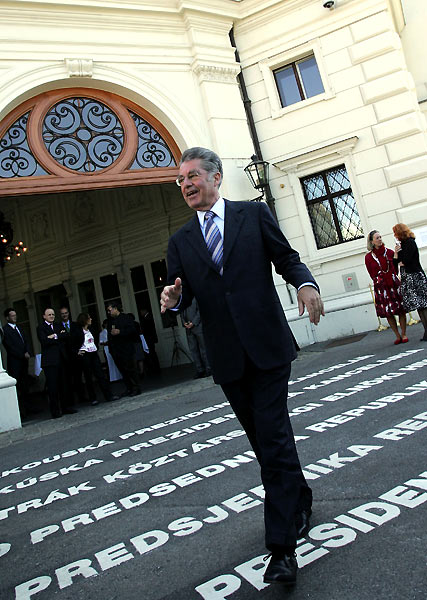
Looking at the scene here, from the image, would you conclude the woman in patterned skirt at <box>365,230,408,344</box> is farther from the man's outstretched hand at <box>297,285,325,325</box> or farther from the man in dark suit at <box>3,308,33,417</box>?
the man in dark suit at <box>3,308,33,417</box>

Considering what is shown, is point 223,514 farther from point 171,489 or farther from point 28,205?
point 28,205

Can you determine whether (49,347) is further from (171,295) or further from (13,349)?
(171,295)

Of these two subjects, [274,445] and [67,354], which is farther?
[67,354]

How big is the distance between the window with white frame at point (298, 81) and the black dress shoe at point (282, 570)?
1109 cm

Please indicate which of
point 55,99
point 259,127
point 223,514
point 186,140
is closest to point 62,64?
point 55,99

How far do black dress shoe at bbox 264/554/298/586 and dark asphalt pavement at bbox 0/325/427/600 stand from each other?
66 mm

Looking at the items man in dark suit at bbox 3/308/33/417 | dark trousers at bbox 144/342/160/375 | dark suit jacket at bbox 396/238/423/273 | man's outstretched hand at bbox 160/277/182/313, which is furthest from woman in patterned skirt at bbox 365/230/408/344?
dark trousers at bbox 144/342/160/375

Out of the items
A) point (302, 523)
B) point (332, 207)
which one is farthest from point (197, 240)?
point (332, 207)

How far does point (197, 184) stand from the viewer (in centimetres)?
235

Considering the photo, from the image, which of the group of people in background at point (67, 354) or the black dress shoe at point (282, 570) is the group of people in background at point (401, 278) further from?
the black dress shoe at point (282, 570)

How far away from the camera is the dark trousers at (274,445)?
198 centimetres

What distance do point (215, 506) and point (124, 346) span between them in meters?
6.36

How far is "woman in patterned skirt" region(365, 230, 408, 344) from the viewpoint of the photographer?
7.55 metres

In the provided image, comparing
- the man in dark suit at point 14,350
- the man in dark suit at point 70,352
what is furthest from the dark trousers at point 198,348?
the man in dark suit at point 14,350
